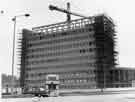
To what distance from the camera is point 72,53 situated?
132 meters

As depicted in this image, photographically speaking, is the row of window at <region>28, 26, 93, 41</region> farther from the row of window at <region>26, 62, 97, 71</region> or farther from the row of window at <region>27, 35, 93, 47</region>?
the row of window at <region>26, 62, 97, 71</region>

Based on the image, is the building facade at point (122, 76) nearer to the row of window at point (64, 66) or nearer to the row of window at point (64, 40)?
the row of window at point (64, 66)

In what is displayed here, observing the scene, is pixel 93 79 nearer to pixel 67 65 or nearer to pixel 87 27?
pixel 67 65

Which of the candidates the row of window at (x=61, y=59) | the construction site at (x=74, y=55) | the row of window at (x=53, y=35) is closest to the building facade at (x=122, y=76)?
the construction site at (x=74, y=55)

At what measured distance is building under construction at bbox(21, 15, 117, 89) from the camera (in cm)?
12394

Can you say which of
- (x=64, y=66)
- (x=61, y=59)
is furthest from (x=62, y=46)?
(x=64, y=66)

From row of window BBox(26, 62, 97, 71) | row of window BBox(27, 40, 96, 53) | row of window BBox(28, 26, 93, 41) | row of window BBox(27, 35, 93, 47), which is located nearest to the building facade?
row of window BBox(26, 62, 97, 71)

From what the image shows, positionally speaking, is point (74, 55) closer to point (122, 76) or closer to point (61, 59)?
point (61, 59)

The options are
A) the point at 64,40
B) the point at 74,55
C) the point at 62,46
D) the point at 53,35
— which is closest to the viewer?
the point at 74,55

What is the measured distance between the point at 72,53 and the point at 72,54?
50 centimetres

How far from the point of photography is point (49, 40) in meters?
143

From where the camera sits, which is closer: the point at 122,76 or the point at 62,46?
the point at 122,76

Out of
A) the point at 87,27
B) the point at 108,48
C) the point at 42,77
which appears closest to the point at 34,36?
the point at 42,77

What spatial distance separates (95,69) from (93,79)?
15.3 feet
